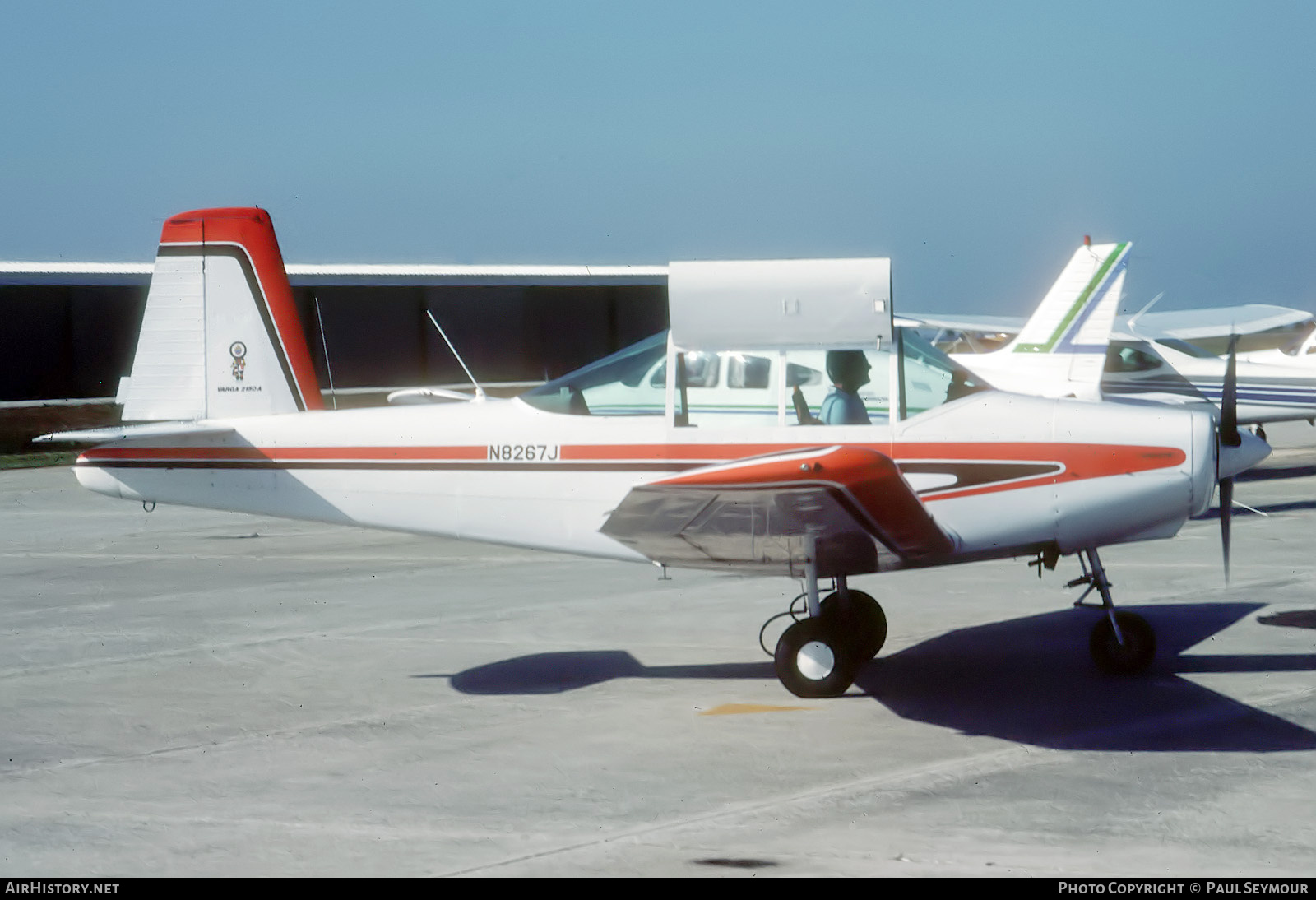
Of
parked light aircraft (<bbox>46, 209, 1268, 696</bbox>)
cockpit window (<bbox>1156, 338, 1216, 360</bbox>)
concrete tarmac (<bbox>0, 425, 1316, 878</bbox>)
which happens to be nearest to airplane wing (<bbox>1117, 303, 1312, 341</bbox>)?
cockpit window (<bbox>1156, 338, 1216, 360</bbox>)

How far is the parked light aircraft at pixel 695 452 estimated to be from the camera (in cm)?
661

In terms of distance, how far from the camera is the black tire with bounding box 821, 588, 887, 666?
7477 millimetres

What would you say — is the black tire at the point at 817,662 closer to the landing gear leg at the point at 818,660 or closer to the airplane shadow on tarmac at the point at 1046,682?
the landing gear leg at the point at 818,660

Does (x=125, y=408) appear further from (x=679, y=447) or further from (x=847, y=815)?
(x=847, y=815)

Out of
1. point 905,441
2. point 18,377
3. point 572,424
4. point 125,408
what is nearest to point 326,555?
point 125,408

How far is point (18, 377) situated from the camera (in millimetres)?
28750

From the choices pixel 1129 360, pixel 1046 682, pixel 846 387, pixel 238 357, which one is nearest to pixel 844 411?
pixel 846 387

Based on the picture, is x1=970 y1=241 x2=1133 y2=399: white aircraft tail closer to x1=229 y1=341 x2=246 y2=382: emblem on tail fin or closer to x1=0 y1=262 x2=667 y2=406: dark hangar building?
x1=229 y1=341 x2=246 y2=382: emblem on tail fin

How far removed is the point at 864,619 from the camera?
303 inches

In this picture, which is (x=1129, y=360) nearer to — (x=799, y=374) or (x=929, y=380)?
(x=929, y=380)

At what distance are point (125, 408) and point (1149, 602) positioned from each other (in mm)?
6919

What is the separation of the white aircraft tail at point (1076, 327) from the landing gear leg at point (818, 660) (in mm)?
9105

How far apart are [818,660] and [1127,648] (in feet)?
5.81

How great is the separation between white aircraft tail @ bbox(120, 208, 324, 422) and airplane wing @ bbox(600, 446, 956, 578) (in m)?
2.46
